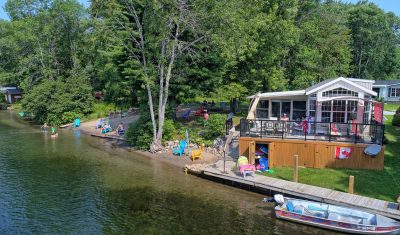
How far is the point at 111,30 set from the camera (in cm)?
2922

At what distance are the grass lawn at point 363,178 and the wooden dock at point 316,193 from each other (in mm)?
847

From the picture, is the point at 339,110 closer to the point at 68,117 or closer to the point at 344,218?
the point at 344,218

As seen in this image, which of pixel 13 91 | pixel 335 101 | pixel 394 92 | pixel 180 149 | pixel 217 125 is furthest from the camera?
pixel 13 91

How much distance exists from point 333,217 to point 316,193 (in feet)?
7.73

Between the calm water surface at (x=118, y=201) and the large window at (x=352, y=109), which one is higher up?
the large window at (x=352, y=109)

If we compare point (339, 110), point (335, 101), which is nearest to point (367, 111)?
point (339, 110)

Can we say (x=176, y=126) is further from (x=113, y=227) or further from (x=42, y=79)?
(x=42, y=79)

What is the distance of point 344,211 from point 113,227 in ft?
34.2

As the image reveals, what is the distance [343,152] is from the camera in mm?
21156

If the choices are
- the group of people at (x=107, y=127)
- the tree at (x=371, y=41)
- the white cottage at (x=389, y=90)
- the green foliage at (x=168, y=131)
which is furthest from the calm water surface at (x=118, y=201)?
the tree at (x=371, y=41)

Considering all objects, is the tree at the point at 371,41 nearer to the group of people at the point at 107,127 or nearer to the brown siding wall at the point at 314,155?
the group of people at the point at 107,127

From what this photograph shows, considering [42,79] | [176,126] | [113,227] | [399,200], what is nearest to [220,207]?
[113,227]

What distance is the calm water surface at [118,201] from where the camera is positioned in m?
16.1

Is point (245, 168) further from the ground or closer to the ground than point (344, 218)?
further from the ground
